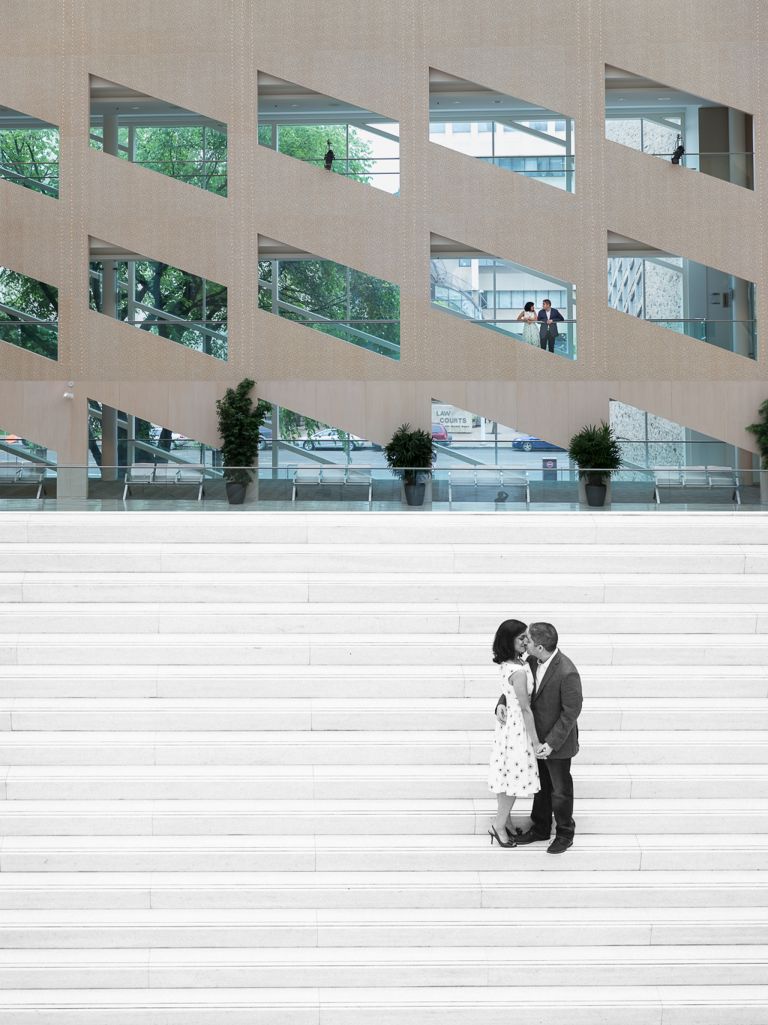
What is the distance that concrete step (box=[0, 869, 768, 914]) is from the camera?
292 inches

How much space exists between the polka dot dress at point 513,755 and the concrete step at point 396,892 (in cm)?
70

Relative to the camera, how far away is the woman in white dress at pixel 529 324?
68.9 feet

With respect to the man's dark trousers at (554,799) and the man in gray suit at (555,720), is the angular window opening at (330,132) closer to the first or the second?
the man in gray suit at (555,720)

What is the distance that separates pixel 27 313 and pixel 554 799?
19.3 m

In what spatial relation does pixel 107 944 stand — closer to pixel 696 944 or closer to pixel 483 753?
pixel 483 753

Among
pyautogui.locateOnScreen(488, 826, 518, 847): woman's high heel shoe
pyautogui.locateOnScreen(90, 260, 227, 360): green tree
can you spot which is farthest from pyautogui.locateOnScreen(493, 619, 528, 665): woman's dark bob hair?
pyautogui.locateOnScreen(90, 260, 227, 360): green tree

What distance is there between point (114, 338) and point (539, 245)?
8.39 m

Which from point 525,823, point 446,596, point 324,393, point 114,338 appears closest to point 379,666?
point 446,596


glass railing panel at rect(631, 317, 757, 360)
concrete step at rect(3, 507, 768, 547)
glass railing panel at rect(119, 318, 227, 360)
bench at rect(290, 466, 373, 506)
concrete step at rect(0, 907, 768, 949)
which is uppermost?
glass railing panel at rect(119, 318, 227, 360)

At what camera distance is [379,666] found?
385 inches

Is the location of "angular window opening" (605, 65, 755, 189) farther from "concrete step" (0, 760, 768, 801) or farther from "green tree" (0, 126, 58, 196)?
"concrete step" (0, 760, 768, 801)

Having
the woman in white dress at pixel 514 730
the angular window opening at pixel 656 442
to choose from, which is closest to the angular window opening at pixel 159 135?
the angular window opening at pixel 656 442

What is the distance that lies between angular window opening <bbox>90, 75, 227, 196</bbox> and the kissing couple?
16322 millimetres

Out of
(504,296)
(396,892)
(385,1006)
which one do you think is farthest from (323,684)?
(504,296)
